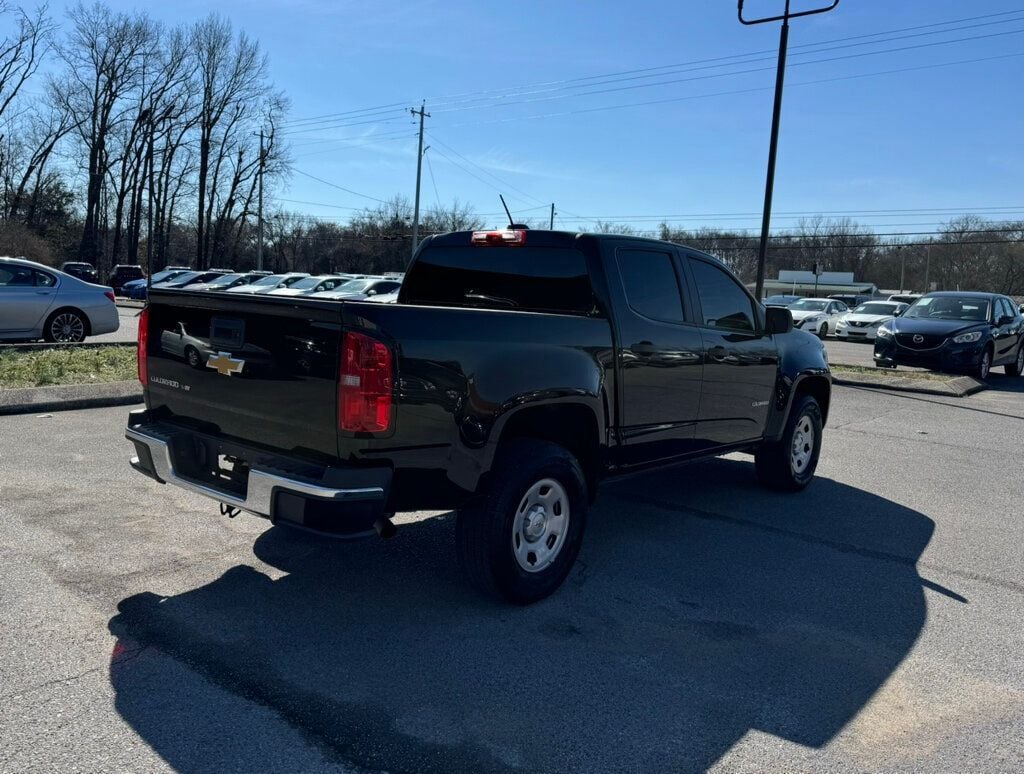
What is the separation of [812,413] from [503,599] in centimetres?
395

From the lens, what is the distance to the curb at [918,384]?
45.3 ft

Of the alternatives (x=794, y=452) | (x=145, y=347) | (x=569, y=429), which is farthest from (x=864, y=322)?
(x=145, y=347)

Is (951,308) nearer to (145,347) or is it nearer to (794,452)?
(794,452)

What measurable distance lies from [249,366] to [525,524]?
154 centimetres

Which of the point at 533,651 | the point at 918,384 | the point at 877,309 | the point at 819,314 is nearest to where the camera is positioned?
the point at 533,651

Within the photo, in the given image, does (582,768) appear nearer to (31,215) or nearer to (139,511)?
(139,511)

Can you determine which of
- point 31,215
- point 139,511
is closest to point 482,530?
point 139,511

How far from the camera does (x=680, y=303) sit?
5.39 metres

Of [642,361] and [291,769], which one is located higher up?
[642,361]

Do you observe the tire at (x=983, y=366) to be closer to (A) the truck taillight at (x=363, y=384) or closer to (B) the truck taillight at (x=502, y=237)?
(B) the truck taillight at (x=502, y=237)

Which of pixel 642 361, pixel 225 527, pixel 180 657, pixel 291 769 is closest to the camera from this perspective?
pixel 291 769

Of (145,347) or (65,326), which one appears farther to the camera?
(65,326)

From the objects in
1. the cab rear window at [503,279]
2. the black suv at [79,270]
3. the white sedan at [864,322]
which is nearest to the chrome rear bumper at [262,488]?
the cab rear window at [503,279]

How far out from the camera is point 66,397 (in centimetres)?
→ 880
